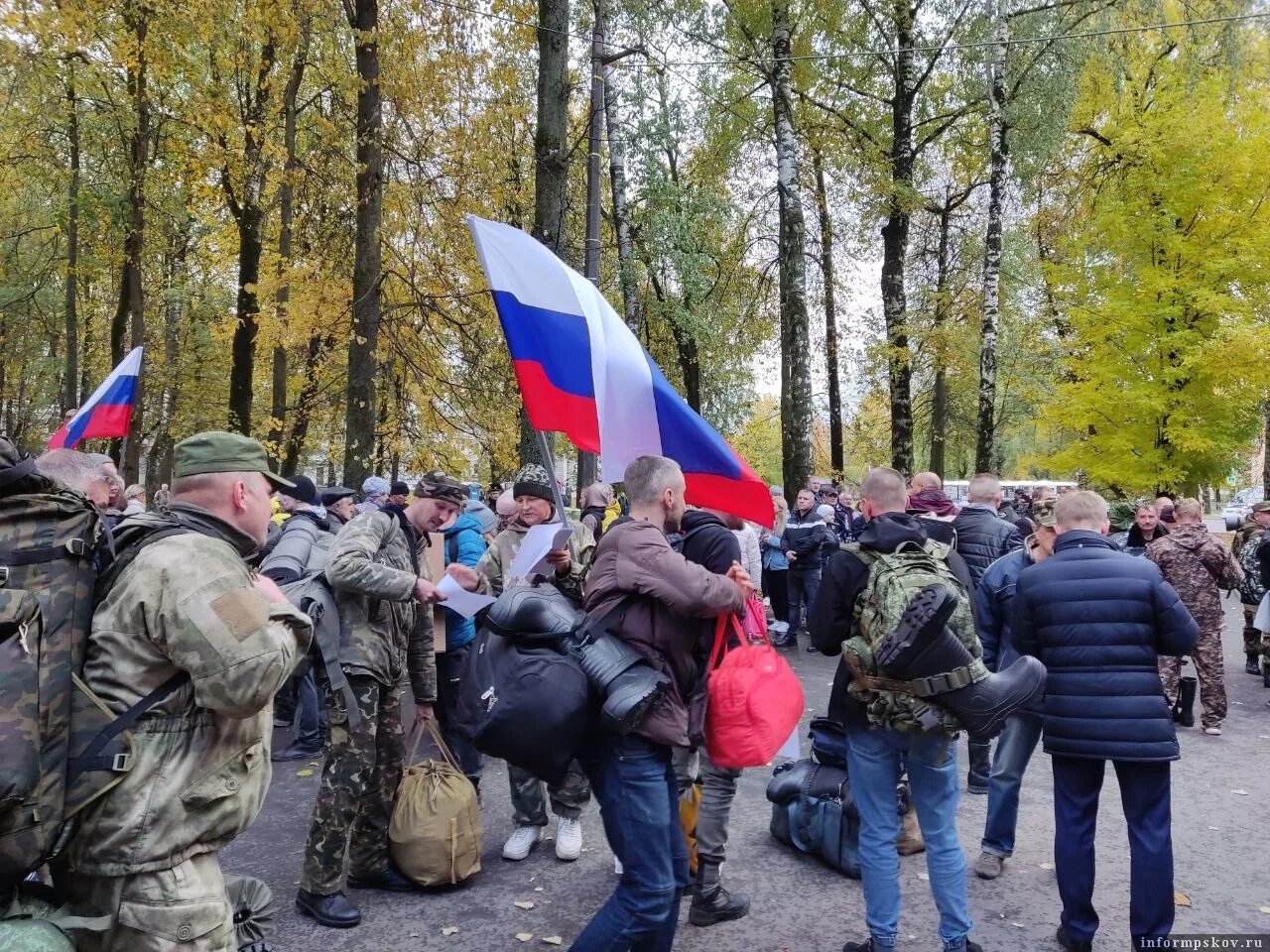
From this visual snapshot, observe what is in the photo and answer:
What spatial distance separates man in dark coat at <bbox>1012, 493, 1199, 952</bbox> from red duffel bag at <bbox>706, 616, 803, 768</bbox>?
128cm

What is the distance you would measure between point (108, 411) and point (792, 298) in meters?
8.53

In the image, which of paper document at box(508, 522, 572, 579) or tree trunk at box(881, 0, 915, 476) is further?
tree trunk at box(881, 0, 915, 476)

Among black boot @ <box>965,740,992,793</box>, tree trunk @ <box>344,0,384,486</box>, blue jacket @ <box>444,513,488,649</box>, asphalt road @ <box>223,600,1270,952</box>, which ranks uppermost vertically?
tree trunk @ <box>344,0,384,486</box>

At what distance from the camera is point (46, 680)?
195 centimetres

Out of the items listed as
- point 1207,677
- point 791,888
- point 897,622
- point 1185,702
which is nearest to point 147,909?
point 897,622

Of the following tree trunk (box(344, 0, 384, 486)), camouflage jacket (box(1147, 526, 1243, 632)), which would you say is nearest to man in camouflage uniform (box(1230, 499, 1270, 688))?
camouflage jacket (box(1147, 526, 1243, 632))

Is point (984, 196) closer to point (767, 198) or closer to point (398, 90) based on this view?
point (767, 198)

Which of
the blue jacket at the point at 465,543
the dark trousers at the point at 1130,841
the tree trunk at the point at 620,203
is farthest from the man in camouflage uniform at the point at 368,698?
the tree trunk at the point at 620,203

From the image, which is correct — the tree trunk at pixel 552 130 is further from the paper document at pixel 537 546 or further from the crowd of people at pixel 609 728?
the paper document at pixel 537 546

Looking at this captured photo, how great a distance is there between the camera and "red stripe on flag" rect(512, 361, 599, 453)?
13.9 feet

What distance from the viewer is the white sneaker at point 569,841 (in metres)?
4.67

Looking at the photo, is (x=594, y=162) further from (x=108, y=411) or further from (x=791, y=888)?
(x=791, y=888)

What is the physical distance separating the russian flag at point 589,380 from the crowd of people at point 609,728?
0.85 feet

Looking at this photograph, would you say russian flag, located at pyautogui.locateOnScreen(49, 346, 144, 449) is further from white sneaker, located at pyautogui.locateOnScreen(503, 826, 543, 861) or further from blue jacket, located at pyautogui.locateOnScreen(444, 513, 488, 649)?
white sneaker, located at pyautogui.locateOnScreen(503, 826, 543, 861)
